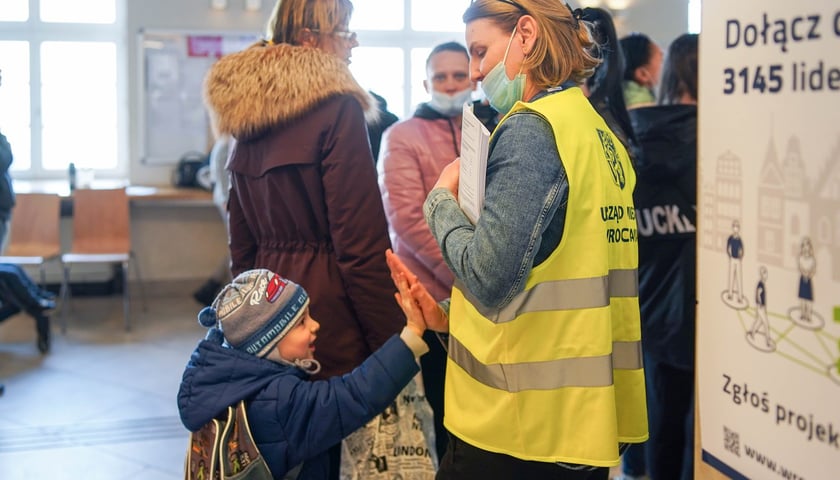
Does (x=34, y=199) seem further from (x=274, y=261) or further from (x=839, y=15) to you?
(x=839, y=15)

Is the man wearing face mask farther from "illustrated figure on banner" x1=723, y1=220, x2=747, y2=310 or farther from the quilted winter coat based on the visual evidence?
"illustrated figure on banner" x1=723, y1=220, x2=747, y2=310

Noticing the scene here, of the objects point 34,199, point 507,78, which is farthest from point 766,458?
point 34,199

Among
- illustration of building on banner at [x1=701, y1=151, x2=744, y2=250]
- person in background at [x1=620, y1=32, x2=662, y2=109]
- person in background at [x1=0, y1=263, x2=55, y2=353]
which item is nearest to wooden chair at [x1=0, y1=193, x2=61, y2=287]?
person in background at [x1=0, y1=263, x2=55, y2=353]

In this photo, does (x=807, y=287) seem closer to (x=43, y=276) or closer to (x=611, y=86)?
(x=611, y=86)

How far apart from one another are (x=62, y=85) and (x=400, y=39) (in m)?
2.73

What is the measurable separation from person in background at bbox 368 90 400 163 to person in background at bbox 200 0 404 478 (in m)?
0.47

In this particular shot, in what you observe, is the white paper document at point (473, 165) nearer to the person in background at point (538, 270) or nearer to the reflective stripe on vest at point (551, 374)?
the person in background at point (538, 270)

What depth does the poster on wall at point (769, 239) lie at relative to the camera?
1076 millimetres

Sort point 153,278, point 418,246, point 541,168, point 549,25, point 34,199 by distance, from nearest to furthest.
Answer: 1. point 541,168
2. point 549,25
3. point 418,246
4. point 34,199
5. point 153,278

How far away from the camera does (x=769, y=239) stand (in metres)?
1.18

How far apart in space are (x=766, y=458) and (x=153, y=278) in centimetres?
649

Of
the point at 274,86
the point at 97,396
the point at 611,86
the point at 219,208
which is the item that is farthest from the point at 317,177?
the point at 219,208

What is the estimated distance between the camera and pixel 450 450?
5.28ft

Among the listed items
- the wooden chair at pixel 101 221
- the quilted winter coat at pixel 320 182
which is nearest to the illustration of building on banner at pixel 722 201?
the quilted winter coat at pixel 320 182
